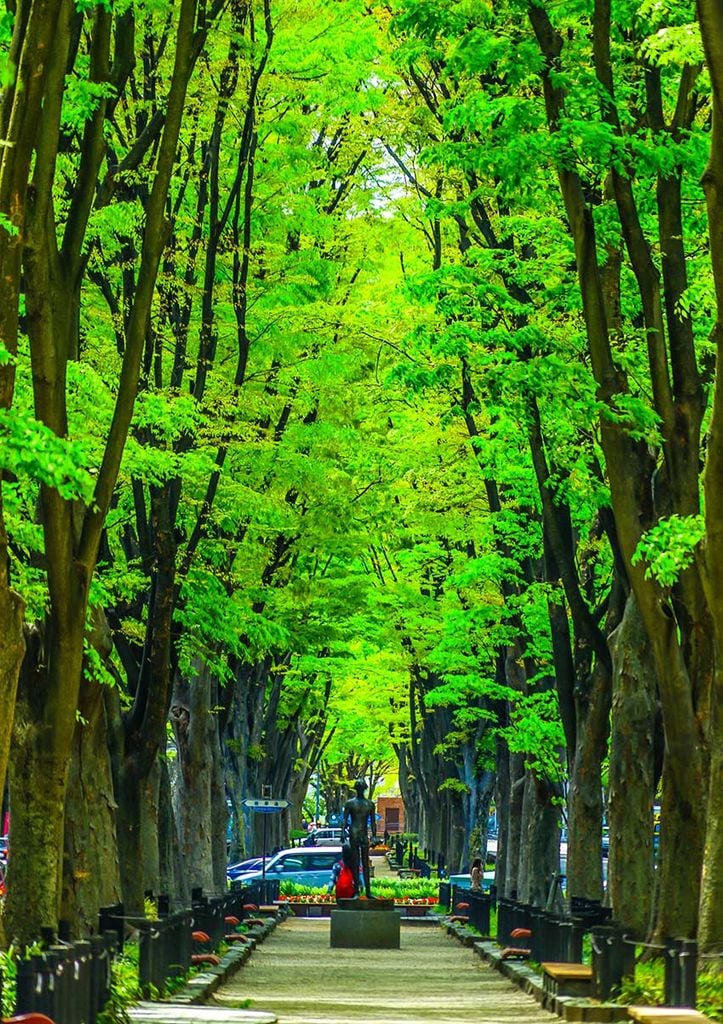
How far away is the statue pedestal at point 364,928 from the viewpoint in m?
32.1

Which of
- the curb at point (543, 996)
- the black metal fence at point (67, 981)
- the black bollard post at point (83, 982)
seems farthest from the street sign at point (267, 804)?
the black bollard post at point (83, 982)

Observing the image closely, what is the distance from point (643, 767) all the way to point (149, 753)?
239 inches

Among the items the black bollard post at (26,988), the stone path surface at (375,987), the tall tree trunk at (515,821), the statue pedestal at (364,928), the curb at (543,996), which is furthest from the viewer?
the tall tree trunk at (515,821)

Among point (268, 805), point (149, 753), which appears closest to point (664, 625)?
point (149, 753)

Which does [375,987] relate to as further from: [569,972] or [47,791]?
[47,791]

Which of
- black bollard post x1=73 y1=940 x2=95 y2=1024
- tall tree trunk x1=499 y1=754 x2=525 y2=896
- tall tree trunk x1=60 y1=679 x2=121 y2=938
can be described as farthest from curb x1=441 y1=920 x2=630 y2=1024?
black bollard post x1=73 y1=940 x2=95 y2=1024

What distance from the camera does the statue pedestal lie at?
32.1m

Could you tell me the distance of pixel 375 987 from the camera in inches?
894

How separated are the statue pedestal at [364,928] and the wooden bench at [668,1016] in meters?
18.8

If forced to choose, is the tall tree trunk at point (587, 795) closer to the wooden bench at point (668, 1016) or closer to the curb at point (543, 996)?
the curb at point (543, 996)

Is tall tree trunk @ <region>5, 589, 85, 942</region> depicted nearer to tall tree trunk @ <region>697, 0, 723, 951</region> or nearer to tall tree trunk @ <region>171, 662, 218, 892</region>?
tall tree trunk @ <region>697, 0, 723, 951</region>

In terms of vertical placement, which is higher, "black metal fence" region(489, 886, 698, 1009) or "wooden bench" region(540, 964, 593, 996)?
"black metal fence" region(489, 886, 698, 1009)

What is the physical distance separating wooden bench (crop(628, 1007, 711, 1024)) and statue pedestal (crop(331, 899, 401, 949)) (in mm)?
18807

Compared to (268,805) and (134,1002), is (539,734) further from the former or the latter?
(134,1002)
